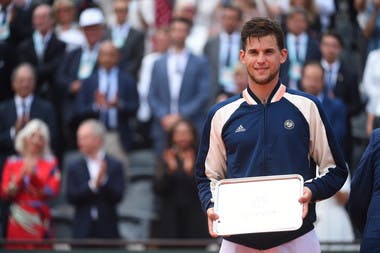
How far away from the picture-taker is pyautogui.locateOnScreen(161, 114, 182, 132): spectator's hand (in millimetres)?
12515

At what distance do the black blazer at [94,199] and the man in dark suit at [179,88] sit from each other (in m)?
1.42

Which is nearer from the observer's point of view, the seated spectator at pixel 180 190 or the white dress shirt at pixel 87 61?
the seated spectator at pixel 180 190

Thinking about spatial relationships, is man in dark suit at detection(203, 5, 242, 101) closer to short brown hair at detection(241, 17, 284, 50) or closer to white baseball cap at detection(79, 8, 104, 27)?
white baseball cap at detection(79, 8, 104, 27)

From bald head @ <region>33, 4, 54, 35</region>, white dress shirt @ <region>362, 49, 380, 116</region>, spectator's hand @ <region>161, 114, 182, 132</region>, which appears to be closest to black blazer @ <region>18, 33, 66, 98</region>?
bald head @ <region>33, 4, 54, 35</region>

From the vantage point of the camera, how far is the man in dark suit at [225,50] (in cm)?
1328

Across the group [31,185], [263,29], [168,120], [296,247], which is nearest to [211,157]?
[296,247]

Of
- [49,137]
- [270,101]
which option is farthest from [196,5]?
[270,101]

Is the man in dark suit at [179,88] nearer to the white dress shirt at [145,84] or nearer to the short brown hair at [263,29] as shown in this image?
the white dress shirt at [145,84]

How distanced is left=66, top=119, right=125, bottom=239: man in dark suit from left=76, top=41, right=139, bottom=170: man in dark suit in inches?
50.1

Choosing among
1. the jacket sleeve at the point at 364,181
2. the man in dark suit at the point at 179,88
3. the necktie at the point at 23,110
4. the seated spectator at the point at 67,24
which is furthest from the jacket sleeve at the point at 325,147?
the seated spectator at the point at 67,24

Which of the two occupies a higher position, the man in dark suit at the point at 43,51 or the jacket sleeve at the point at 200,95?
the man in dark suit at the point at 43,51

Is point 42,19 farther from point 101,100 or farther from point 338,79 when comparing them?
point 338,79

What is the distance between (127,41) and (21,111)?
2104 millimetres

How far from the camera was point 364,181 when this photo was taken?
6598 mm
